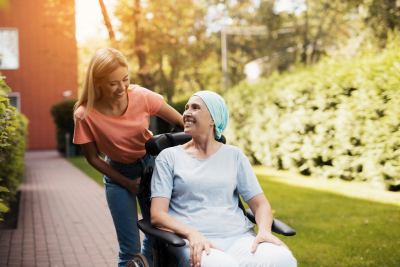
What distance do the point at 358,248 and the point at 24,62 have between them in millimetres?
23071

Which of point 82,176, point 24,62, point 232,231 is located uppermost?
point 24,62

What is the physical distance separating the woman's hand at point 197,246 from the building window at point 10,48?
23944 mm

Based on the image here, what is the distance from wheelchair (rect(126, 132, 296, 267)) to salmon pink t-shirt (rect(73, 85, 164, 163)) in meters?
0.14

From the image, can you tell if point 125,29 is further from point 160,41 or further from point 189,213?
point 189,213

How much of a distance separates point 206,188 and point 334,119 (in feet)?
24.2

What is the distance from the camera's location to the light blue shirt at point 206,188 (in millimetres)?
2740

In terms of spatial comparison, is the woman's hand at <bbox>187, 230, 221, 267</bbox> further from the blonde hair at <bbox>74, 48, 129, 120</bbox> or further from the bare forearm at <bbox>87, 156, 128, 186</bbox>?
the blonde hair at <bbox>74, 48, 129, 120</bbox>

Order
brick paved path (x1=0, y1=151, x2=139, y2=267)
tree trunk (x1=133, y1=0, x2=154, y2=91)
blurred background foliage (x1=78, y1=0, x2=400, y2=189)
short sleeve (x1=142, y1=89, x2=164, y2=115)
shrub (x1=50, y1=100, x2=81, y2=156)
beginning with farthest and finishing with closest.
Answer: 1. shrub (x1=50, y1=100, x2=81, y2=156)
2. tree trunk (x1=133, y1=0, x2=154, y2=91)
3. blurred background foliage (x1=78, y1=0, x2=400, y2=189)
4. brick paved path (x1=0, y1=151, x2=139, y2=267)
5. short sleeve (x1=142, y1=89, x2=164, y2=115)

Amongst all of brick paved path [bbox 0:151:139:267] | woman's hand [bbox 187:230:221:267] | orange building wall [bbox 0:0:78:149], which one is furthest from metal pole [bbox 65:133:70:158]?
woman's hand [bbox 187:230:221:267]

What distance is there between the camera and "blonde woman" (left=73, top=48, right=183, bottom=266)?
2.88 m

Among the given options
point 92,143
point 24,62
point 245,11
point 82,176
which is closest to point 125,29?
point 82,176

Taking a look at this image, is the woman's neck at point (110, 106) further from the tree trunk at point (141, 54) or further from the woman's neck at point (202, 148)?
the tree trunk at point (141, 54)

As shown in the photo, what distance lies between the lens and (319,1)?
27047mm

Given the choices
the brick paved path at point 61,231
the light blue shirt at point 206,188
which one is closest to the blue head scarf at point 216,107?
the light blue shirt at point 206,188
